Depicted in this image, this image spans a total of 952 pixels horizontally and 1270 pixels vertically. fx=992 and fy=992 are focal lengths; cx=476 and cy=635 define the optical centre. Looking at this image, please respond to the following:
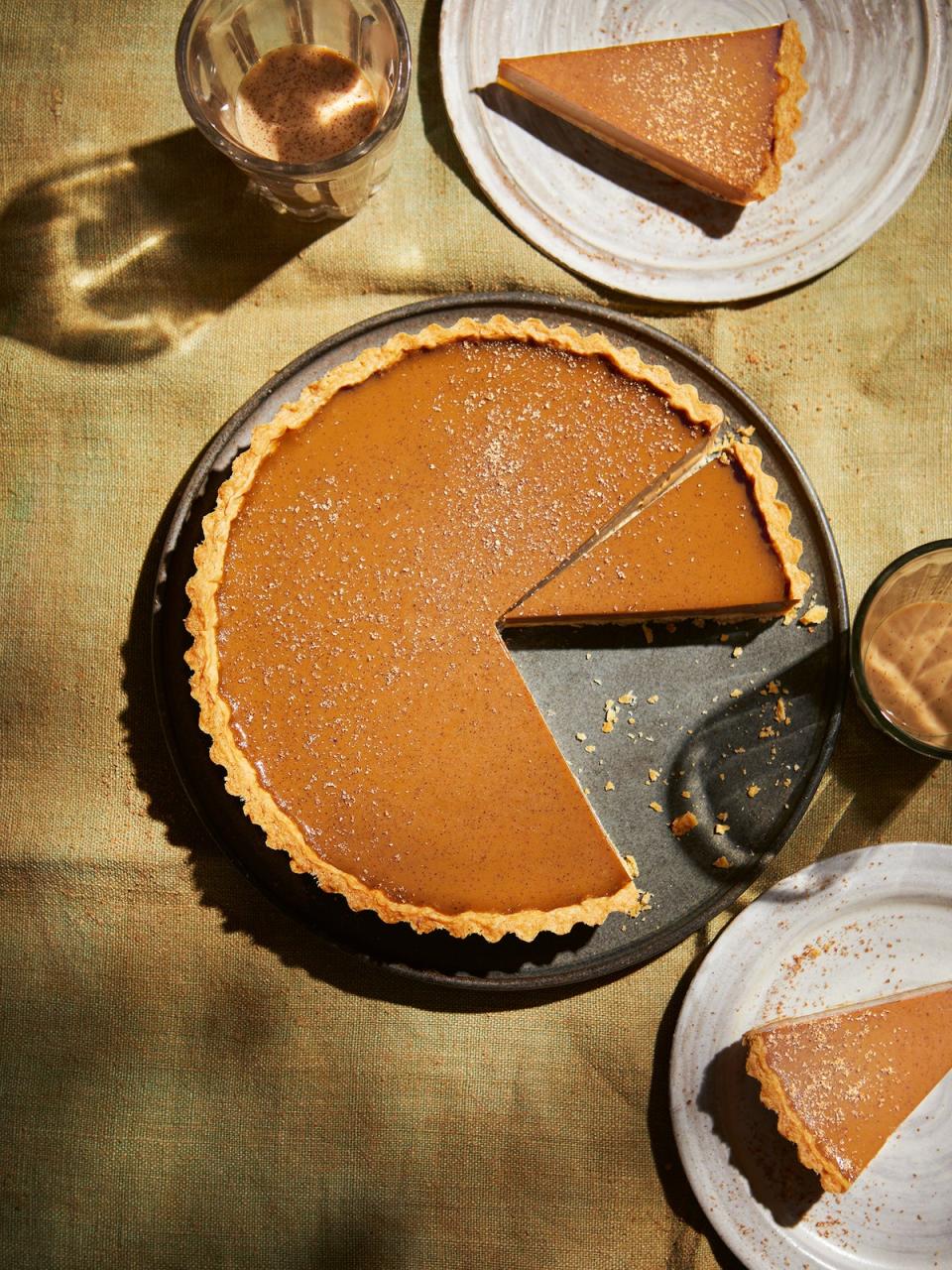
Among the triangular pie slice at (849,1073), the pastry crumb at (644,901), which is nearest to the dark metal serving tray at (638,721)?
the pastry crumb at (644,901)

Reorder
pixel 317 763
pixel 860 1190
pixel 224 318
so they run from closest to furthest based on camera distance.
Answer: pixel 317 763 → pixel 860 1190 → pixel 224 318

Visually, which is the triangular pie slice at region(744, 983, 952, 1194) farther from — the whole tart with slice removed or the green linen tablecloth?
the whole tart with slice removed

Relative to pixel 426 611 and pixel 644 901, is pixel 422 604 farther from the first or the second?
pixel 644 901

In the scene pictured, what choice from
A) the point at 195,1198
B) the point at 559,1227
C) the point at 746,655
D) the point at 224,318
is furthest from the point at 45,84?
the point at 559,1227

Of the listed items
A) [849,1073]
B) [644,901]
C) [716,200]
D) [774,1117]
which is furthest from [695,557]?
[774,1117]

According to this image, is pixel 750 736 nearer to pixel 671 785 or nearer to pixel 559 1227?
pixel 671 785

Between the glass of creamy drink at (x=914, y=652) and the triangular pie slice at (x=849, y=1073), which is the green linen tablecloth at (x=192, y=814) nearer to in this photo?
the glass of creamy drink at (x=914, y=652)
